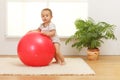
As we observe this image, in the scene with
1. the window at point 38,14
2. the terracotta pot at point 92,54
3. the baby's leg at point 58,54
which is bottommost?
the terracotta pot at point 92,54

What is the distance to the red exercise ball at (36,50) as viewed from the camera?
370 cm

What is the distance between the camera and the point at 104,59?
4730 millimetres

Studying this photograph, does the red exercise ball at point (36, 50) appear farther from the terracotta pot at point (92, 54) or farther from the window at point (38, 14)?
the window at point (38, 14)

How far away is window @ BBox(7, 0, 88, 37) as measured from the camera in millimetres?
4992

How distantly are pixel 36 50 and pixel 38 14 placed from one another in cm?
143

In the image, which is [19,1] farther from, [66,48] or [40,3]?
Answer: [66,48]

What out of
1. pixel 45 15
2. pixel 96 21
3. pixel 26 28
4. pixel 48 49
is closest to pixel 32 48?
pixel 48 49

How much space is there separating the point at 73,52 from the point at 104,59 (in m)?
0.65

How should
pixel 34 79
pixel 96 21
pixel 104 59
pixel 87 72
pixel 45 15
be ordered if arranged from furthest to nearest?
1. pixel 96 21
2. pixel 104 59
3. pixel 45 15
4. pixel 87 72
5. pixel 34 79

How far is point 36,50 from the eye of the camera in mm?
3695

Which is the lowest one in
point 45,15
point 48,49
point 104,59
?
point 104,59

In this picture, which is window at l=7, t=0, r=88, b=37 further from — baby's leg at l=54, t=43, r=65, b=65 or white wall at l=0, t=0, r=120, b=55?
baby's leg at l=54, t=43, r=65, b=65

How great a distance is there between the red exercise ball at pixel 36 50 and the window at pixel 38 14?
121 centimetres

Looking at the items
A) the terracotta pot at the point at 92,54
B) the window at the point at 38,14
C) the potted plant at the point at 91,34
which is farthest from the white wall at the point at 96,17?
the terracotta pot at the point at 92,54
